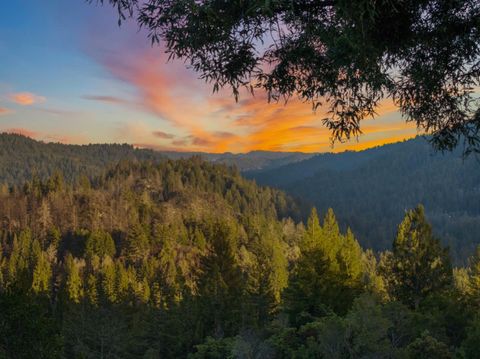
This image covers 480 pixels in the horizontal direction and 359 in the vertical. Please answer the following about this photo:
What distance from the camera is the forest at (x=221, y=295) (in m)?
20.0

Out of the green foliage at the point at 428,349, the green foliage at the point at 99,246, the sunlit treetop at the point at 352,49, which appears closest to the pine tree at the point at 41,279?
the green foliage at the point at 99,246

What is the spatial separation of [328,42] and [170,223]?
127 m

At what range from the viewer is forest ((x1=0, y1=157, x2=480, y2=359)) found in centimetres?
1995

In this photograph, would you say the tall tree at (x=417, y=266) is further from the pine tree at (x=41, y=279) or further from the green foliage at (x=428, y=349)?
the pine tree at (x=41, y=279)

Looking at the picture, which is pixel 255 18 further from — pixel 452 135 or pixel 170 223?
pixel 170 223

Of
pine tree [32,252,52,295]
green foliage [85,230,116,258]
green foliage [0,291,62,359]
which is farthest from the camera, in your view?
green foliage [85,230,116,258]

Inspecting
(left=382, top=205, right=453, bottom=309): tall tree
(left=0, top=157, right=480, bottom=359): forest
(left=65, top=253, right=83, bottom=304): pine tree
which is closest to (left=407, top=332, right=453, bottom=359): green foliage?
(left=0, top=157, right=480, bottom=359): forest

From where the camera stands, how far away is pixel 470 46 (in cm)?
617

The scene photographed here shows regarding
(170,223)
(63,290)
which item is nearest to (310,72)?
(63,290)

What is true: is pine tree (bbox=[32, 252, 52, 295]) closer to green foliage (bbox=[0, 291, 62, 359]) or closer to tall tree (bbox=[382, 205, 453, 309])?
green foliage (bbox=[0, 291, 62, 359])

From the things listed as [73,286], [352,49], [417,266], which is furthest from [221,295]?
[352,49]

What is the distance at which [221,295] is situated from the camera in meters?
49.4

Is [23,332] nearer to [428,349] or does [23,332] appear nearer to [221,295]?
[428,349]

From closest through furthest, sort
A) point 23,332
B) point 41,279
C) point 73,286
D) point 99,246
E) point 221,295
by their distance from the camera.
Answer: point 23,332 → point 221,295 → point 73,286 → point 41,279 → point 99,246
